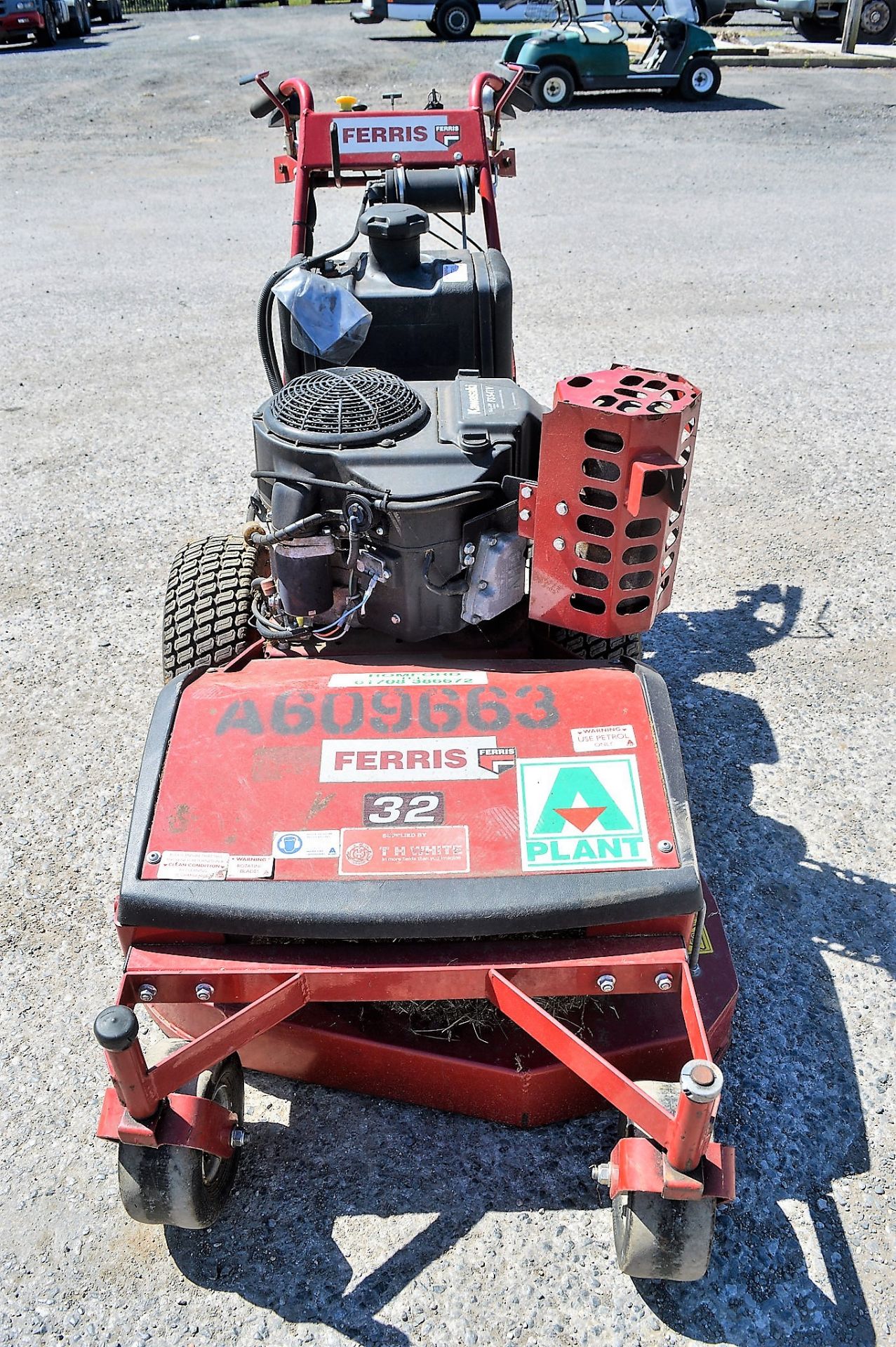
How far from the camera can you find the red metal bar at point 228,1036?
2.29 metres

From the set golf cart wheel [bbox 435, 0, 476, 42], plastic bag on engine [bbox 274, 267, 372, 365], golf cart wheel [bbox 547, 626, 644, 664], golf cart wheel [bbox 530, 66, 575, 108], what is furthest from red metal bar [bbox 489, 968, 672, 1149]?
golf cart wheel [bbox 435, 0, 476, 42]

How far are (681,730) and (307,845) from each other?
206 cm

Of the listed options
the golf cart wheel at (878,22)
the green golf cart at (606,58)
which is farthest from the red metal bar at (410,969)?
the golf cart wheel at (878,22)

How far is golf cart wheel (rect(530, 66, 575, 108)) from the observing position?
14664 mm

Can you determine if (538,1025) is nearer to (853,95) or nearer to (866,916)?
(866,916)

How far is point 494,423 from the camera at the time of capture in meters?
3.10

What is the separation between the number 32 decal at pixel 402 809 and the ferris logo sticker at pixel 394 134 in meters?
3.02

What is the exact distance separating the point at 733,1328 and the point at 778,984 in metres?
1.01

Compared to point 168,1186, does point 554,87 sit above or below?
above

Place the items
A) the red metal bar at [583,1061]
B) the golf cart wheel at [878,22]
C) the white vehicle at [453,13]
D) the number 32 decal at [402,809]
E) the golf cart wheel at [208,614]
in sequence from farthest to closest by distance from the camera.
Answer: the golf cart wheel at [878,22], the white vehicle at [453,13], the golf cart wheel at [208,614], the number 32 decal at [402,809], the red metal bar at [583,1061]

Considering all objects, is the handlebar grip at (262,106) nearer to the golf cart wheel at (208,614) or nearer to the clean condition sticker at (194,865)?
the golf cart wheel at (208,614)

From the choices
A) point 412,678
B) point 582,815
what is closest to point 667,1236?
point 582,815

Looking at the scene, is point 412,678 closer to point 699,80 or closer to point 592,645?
point 592,645

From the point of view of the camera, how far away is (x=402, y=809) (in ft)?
8.61
